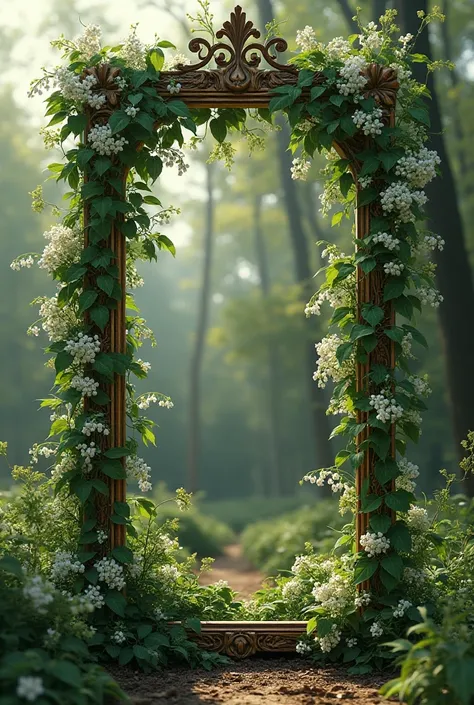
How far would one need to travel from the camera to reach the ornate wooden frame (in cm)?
467

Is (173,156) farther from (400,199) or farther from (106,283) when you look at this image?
(400,199)

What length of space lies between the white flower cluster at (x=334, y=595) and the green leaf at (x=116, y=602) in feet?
3.54

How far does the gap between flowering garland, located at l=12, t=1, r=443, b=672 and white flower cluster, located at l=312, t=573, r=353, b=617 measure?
0.03 m

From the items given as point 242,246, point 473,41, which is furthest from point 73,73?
point 242,246

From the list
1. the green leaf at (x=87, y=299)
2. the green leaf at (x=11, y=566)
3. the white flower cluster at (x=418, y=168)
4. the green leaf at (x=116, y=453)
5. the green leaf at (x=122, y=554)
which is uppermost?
the white flower cluster at (x=418, y=168)

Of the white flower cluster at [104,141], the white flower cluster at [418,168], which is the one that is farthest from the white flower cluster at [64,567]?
the white flower cluster at [418,168]

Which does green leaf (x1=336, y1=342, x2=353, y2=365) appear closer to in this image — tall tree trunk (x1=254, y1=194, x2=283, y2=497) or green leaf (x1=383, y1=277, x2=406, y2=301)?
green leaf (x1=383, y1=277, x2=406, y2=301)

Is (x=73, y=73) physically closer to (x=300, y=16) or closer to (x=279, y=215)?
(x=300, y=16)

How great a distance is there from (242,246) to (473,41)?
14661mm

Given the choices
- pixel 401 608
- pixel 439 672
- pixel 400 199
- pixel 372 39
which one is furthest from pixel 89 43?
pixel 439 672

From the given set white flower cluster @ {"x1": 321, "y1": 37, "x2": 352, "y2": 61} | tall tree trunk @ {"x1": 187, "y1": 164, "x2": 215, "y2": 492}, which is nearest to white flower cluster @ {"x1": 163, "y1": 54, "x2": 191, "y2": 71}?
white flower cluster @ {"x1": 321, "y1": 37, "x2": 352, "y2": 61}

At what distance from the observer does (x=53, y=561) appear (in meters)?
4.55

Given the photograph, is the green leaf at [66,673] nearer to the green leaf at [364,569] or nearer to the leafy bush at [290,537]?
the green leaf at [364,569]

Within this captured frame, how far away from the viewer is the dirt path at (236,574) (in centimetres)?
835
